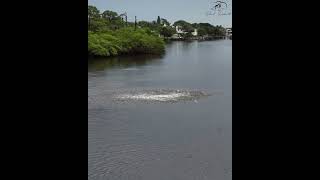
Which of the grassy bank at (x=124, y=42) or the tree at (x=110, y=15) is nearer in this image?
the grassy bank at (x=124, y=42)

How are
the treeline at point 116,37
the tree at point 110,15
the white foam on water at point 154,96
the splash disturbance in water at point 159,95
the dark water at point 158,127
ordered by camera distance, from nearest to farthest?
the dark water at point 158,127 < the splash disturbance in water at point 159,95 < the white foam on water at point 154,96 < the treeline at point 116,37 < the tree at point 110,15

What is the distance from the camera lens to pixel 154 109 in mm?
12148

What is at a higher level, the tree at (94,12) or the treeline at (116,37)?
the tree at (94,12)

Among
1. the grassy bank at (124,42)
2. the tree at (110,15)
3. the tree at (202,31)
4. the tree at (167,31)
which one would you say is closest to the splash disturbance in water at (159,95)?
the grassy bank at (124,42)

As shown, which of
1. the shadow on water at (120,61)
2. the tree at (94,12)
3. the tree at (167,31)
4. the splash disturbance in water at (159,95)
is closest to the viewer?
the splash disturbance in water at (159,95)

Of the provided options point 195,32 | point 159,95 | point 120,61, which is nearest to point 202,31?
point 195,32

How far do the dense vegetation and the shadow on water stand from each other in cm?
33

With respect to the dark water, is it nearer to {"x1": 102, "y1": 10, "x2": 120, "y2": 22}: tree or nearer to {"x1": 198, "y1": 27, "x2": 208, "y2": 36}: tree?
{"x1": 198, "y1": 27, "x2": 208, "y2": 36}: tree

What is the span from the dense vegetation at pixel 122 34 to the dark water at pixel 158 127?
3384 millimetres

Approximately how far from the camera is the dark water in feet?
22.7

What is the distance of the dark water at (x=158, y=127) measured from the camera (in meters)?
6.92

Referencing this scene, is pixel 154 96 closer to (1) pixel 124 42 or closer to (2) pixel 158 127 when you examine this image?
(2) pixel 158 127

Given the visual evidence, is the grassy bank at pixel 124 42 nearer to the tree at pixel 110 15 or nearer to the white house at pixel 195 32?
the tree at pixel 110 15
